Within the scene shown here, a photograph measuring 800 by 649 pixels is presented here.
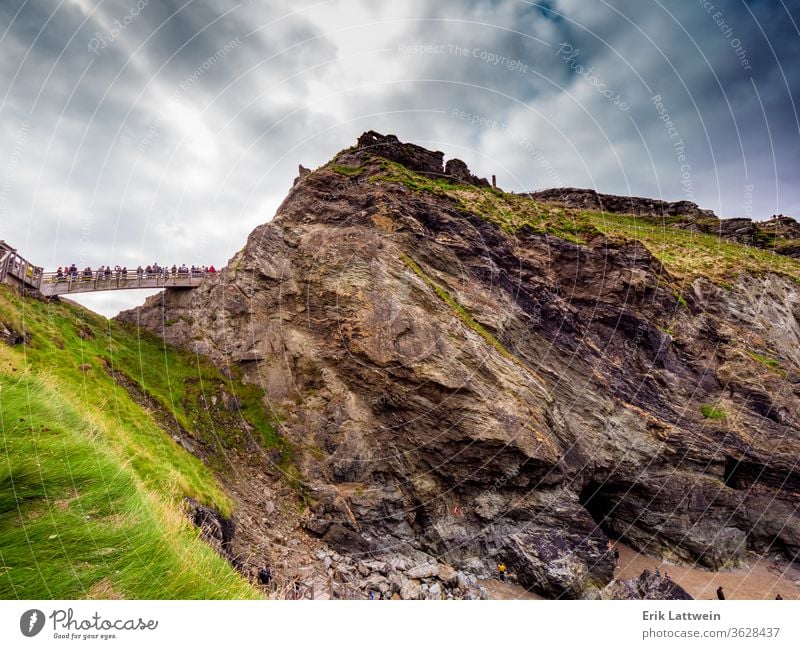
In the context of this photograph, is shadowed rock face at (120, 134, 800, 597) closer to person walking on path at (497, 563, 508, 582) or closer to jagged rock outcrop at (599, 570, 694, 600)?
person walking on path at (497, 563, 508, 582)

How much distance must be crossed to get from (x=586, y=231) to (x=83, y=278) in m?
34.3

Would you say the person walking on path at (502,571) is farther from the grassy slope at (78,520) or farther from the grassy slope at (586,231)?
the grassy slope at (586,231)

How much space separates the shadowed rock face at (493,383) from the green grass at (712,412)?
0.40m

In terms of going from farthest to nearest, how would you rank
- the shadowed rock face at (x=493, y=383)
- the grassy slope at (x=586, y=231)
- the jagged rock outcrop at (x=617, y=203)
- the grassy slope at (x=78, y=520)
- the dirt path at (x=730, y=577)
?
the jagged rock outcrop at (x=617, y=203), the grassy slope at (x=586, y=231), the dirt path at (x=730, y=577), the shadowed rock face at (x=493, y=383), the grassy slope at (x=78, y=520)

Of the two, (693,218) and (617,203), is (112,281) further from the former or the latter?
(693,218)

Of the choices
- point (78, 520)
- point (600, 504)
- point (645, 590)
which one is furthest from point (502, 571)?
point (78, 520)

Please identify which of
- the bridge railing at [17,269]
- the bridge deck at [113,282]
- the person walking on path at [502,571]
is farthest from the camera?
the bridge deck at [113,282]

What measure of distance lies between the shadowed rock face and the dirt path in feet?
2.82

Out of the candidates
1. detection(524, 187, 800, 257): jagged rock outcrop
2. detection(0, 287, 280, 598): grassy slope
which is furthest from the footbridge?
detection(524, 187, 800, 257): jagged rock outcrop

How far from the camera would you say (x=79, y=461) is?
17.5 feet

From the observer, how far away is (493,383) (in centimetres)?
1866

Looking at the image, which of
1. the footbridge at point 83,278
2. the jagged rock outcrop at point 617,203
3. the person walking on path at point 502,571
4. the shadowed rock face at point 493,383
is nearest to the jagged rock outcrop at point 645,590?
the shadowed rock face at point 493,383

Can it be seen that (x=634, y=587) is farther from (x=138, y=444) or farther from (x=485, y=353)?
(x=138, y=444)

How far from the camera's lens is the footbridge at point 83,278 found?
51.4ft
